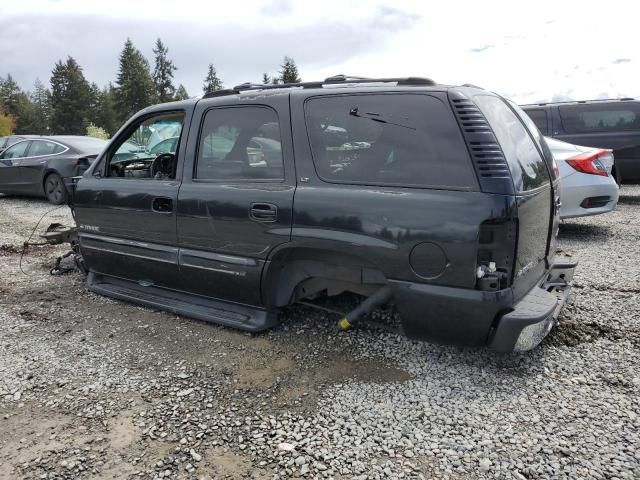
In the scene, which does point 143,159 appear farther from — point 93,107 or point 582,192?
point 93,107

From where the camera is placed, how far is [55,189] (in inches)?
388

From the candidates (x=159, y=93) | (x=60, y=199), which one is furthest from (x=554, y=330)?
(x=159, y=93)

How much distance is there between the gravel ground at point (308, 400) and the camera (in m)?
2.27

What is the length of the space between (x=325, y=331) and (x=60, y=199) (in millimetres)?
8253

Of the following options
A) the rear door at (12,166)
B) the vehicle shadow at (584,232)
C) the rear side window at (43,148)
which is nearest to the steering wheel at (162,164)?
the vehicle shadow at (584,232)

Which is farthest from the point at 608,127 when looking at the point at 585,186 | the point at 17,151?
the point at 17,151

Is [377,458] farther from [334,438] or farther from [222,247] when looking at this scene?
[222,247]

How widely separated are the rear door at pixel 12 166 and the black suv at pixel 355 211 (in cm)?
773

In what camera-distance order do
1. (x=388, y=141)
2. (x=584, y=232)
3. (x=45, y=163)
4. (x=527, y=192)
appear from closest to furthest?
(x=527, y=192)
(x=388, y=141)
(x=584, y=232)
(x=45, y=163)

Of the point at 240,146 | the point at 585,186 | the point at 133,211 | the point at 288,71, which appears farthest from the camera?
the point at 288,71

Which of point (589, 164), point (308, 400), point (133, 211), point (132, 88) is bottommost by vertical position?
point (308, 400)

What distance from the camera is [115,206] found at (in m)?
4.13

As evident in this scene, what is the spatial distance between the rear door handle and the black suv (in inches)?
0.4

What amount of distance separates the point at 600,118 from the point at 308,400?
8525mm
